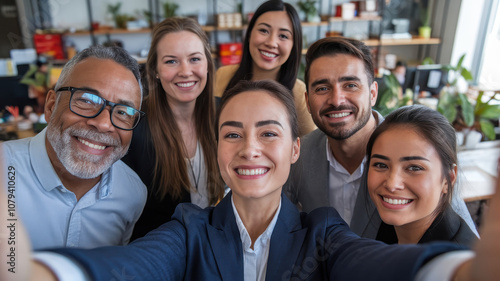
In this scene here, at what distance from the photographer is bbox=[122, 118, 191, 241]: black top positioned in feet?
5.91

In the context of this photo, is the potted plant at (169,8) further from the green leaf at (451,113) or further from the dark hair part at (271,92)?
the dark hair part at (271,92)

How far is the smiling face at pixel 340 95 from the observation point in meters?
1.55

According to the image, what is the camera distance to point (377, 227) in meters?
1.49

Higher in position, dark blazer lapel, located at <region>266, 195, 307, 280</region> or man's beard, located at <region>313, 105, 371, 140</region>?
man's beard, located at <region>313, 105, 371, 140</region>

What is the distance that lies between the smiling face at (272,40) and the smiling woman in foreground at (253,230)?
1176 millimetres

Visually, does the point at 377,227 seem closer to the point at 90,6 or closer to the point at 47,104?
the point at 47,104

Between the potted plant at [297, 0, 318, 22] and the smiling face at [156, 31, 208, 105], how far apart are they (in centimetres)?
458

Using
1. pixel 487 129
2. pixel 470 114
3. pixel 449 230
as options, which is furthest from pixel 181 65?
pixel 487 129

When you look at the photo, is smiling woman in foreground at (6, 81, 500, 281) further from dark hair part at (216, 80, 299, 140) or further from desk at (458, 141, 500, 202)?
desk at (458, 141, 500, 202)

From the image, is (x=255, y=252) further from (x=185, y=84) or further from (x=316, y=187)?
(x=185, y=84)

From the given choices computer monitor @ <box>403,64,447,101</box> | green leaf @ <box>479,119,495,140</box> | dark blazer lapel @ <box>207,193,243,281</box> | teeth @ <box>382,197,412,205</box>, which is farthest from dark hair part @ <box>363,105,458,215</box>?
computer monitor @ <box>403,64,447,101</box>

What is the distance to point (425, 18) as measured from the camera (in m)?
6.18

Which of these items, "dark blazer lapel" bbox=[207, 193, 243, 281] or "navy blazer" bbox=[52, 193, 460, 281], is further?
"dark blazer lapel" bbox=[207, 193, 243, 281]

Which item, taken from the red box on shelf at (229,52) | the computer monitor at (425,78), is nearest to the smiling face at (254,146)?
the computer monitor at (425,78)
